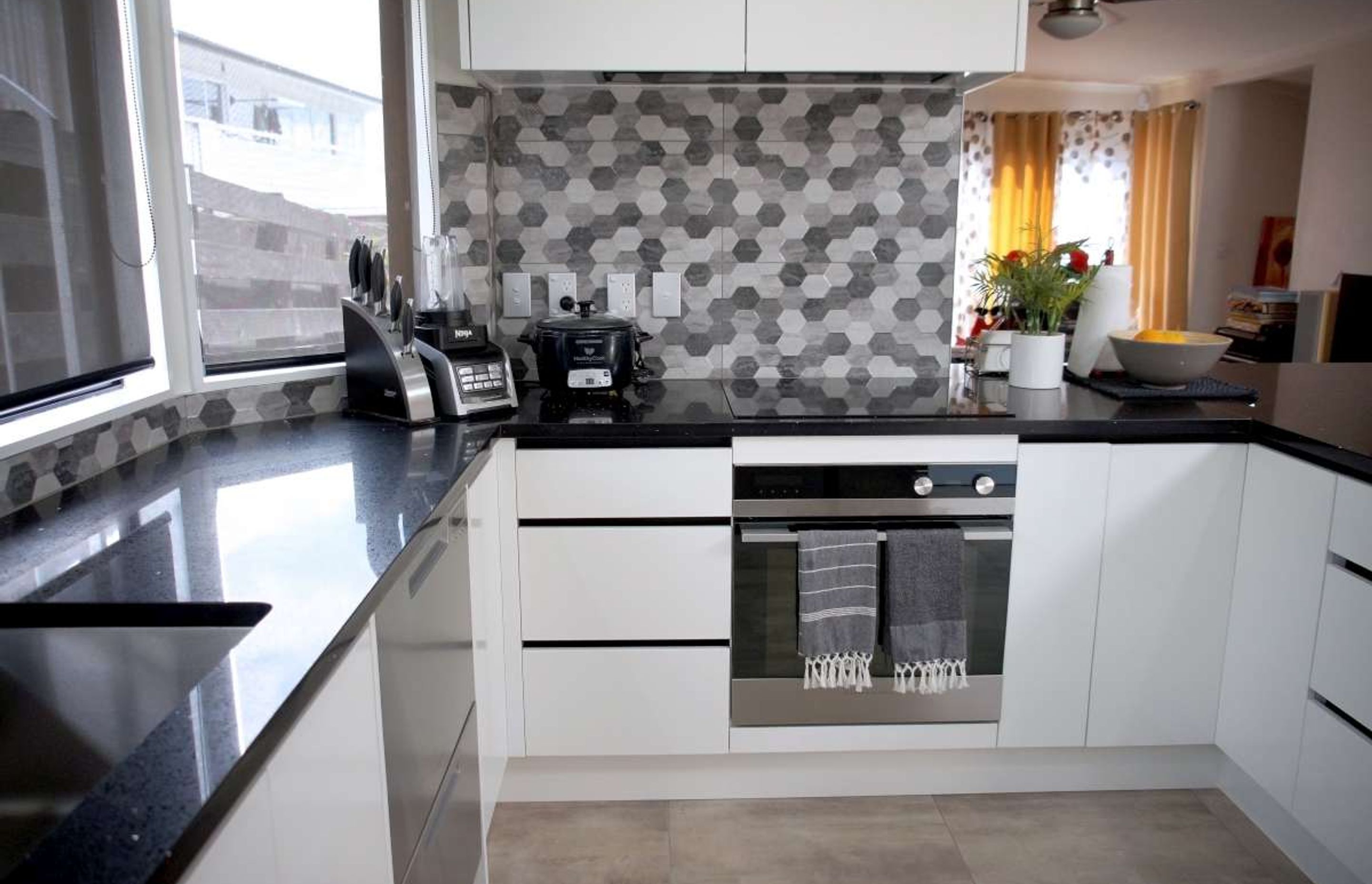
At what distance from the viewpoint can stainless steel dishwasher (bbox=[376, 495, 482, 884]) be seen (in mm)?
1364

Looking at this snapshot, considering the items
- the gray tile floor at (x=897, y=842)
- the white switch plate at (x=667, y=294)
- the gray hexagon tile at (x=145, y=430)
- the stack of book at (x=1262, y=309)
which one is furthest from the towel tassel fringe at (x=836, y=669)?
the stack of book at (x=1262, y=309)

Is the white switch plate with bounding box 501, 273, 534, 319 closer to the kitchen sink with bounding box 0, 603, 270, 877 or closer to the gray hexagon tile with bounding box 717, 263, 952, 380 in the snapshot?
the gray hexagon tile with bounding box 717, 263, 952, 380

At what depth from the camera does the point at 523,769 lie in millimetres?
2443

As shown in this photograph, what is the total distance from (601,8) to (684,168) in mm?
524

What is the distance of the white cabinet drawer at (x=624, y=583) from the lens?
2.26 meters

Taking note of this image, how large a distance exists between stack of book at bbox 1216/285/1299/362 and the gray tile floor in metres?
4.03

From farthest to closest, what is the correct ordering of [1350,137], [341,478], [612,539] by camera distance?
[1350,137] < [612,539] < [341,478]

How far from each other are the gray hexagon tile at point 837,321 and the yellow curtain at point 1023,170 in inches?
196

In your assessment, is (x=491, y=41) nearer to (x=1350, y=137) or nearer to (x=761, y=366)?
(x=761, y=366)

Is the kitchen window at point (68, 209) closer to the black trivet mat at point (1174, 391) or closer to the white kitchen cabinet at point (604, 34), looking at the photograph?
the white kitchen cabinet at point (604, 34)

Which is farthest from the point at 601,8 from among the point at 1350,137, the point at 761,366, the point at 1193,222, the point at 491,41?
the point at 1193,222

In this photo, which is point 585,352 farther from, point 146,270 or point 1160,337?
point 1160,337

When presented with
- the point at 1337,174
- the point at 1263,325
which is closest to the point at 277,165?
the point at 1263,325

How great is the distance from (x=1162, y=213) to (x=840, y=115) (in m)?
5.60
